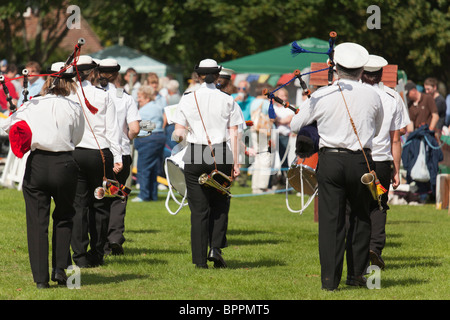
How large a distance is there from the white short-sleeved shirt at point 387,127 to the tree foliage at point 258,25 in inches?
791

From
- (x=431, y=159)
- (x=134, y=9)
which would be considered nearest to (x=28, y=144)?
(x=431, y=159)

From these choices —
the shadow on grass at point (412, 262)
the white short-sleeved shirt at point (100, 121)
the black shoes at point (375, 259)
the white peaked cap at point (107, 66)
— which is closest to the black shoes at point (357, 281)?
the black shoes at point (375, 259)

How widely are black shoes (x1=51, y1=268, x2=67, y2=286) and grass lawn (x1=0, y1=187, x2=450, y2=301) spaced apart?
0.10 metres

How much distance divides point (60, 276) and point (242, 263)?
252 centimetres

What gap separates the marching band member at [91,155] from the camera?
916cm

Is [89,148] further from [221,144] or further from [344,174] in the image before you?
[344,174]

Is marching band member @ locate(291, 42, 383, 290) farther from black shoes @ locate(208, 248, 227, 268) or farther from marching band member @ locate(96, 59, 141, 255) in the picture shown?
marching band member @ locate(96, 59, 141, 255)

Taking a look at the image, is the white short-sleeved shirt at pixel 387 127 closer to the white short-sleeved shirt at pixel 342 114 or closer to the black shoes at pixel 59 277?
the white short-sleeved shirt at pixel 342 114

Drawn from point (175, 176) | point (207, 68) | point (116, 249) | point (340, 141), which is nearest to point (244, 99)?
point (175, 176)

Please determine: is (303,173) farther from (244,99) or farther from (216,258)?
(244,99)

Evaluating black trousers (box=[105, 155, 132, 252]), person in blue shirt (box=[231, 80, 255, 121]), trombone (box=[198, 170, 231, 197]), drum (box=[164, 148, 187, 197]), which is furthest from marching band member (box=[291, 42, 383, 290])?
person in blue shirt (box=[231, 80, 255, 121])

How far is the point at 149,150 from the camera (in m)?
16.8

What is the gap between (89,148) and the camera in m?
9.19
